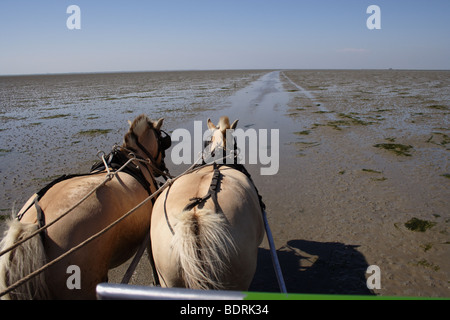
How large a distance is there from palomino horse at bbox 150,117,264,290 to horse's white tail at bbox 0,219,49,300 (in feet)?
2.36

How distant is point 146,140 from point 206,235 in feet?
8.40

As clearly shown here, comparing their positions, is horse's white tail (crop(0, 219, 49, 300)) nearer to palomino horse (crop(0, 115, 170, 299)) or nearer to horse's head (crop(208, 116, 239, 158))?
palomino horse (crop(0, 115, 170, 299))

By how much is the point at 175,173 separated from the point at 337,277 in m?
4.35

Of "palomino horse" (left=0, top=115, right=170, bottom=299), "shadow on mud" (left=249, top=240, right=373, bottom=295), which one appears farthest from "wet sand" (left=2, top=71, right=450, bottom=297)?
"palomino horse" (left=0, top=115, right=170, bottom=299)

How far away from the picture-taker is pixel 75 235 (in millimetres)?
1967

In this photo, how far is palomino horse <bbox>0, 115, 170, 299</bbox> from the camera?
1.77 metres

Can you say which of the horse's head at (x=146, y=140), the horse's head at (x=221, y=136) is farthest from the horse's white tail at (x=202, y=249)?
the horse's head at (x=146, y=140)

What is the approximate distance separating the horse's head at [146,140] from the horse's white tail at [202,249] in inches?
87.4

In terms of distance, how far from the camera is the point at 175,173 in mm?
6785

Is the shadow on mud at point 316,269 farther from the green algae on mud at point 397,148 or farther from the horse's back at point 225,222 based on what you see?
the green algae on mud at point 397,148

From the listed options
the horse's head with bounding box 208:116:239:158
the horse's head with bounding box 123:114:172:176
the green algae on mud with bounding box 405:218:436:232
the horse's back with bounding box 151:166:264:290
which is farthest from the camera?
the green algae on mud with bounding box 405:218:436:232

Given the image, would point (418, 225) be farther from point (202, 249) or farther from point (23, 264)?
point (23, 264)

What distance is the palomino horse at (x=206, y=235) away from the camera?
5.79ft

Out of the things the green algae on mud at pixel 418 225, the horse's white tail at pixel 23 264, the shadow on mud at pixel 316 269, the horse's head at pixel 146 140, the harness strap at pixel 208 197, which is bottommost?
the shadow on mud at pixel 316 269
